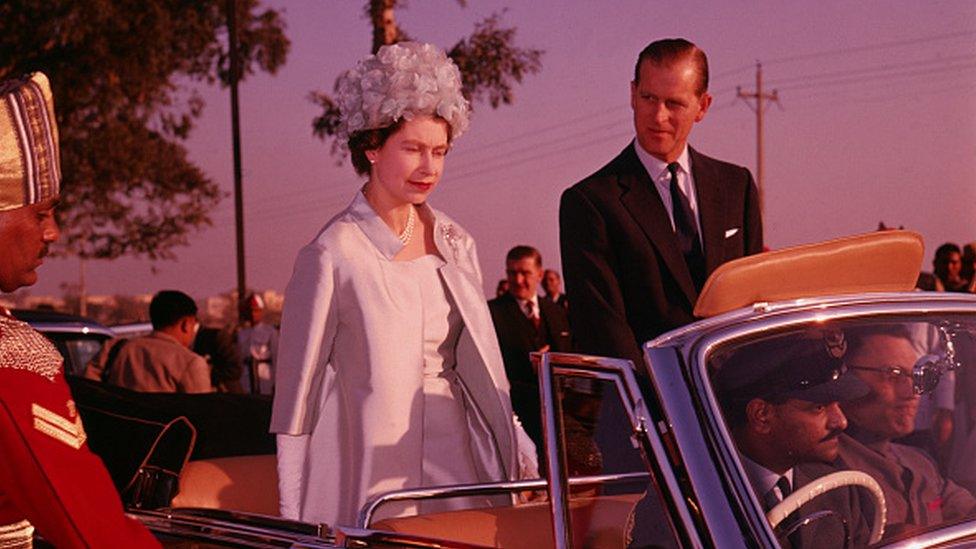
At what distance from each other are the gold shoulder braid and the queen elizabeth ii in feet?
6.17

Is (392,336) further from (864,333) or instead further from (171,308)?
(171,308)

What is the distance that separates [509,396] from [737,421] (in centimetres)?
202

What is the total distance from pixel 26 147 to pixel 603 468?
Answer: 1294mm

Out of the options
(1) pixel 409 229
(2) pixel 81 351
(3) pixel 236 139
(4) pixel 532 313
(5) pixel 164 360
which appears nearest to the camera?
(1) pixel 409 229

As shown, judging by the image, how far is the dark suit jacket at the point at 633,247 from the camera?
422cm

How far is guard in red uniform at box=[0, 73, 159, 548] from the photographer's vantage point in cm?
238

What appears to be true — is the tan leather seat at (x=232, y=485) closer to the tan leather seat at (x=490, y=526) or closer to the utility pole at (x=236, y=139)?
the tan leather seat at (x=490, y=526)

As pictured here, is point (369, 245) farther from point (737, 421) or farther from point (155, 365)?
point (155, 365)

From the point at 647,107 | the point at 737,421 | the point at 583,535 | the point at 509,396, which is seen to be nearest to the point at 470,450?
the point at 509,396

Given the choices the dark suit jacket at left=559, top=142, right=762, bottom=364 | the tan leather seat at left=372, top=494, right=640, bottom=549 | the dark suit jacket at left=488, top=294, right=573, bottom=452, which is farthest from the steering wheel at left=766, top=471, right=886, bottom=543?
the dark suit jacket at left=488, top=294, right=573, bottom=452

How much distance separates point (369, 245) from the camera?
4664 millimetres

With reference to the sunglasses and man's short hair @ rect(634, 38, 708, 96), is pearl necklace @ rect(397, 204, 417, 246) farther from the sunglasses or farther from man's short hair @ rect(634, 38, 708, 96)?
the sunglasses

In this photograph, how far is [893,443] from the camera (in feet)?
9.84

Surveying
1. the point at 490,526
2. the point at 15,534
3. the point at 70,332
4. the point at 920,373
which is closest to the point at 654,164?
the point at 490,526
